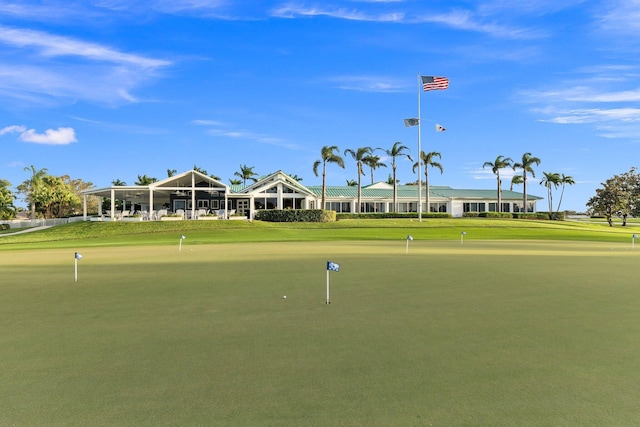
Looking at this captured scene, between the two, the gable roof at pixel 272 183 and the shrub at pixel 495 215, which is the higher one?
the gable roof at pixel 272 183

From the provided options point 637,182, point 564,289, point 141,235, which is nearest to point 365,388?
point 564,289

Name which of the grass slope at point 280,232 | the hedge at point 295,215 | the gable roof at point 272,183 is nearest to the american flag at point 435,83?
the grass slope at point 280,232

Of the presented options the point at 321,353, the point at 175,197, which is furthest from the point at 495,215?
the point at 321,353

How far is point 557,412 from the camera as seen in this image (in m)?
4.93

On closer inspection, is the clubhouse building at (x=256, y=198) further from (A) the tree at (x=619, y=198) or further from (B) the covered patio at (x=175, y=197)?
(A) the tree at (x=619, y=198)

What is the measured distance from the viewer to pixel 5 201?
7275cm

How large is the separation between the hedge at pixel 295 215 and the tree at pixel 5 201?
142 feet

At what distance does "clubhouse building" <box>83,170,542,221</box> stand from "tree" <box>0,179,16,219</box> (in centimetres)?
1535

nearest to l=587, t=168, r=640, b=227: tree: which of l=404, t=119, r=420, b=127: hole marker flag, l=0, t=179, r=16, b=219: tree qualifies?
l=404, t=119, r=420, b=127: hole marker flag

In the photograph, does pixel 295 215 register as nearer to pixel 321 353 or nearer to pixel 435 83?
pixel 435 83

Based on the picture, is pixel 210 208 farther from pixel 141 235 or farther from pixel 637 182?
pixel 637 182

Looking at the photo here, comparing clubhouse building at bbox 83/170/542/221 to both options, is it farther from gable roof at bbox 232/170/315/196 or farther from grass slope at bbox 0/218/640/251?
grass slope at bbox 0/218/640/251

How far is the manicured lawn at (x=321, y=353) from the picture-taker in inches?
196

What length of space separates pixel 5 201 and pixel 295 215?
158 feet
